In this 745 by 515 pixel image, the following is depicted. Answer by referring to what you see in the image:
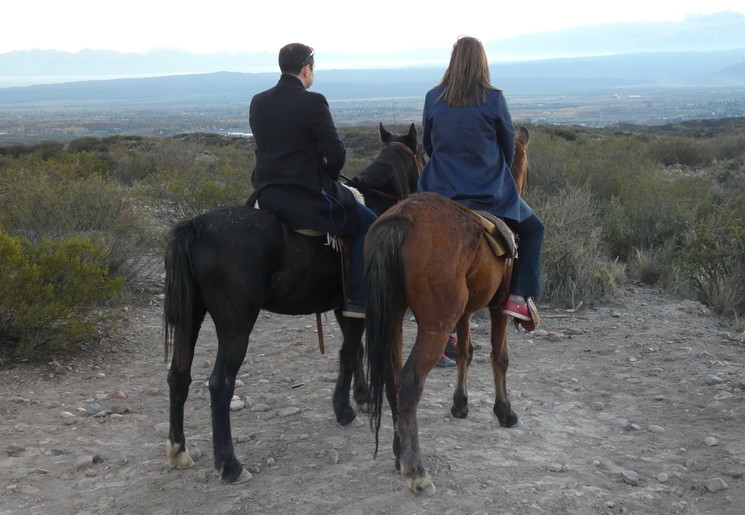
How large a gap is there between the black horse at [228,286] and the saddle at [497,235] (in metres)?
0.99

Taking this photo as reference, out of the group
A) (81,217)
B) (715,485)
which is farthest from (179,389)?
(81,217)

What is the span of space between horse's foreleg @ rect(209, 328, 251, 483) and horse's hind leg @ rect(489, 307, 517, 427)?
1.81 metres

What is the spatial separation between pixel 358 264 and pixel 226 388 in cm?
114

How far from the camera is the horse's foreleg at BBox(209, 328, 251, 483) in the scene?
4312 millimetres

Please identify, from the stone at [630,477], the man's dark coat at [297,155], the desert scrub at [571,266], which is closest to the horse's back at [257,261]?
the man's dark coat at [297,155]

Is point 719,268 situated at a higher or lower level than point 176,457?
higher

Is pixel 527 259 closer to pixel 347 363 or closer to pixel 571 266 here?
pixel 347 363

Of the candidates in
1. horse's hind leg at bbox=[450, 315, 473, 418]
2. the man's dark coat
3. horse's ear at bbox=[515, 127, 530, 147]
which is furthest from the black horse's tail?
horse's ear at bbox=[515, 127, 530, 147]

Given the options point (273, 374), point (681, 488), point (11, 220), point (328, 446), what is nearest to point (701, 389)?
point (681, 488)

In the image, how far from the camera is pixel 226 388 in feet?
14.3

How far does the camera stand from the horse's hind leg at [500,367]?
17.0 feet

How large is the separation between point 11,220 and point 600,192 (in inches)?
393

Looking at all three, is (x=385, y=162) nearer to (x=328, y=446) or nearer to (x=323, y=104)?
(x=323, y=104)

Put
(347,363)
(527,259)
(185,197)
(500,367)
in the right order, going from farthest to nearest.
→ 1. (185,197)
2. (500,367)
3. (347,363)
4. (527,259)
